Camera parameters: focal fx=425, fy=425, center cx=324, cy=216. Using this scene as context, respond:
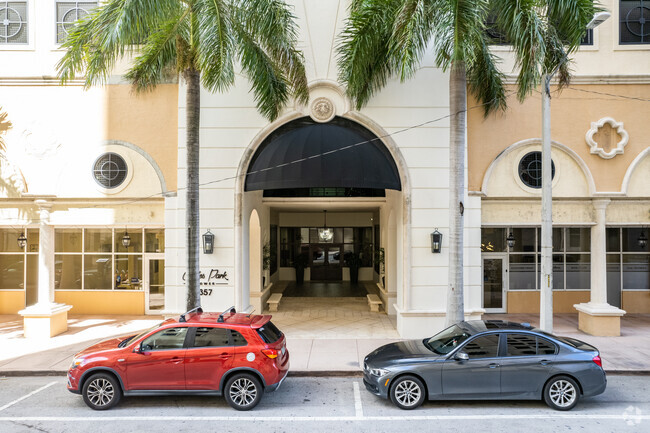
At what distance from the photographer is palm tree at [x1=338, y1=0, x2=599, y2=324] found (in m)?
8.91

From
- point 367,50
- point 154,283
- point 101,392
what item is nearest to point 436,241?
point 367,50

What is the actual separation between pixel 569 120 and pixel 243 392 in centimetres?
1183

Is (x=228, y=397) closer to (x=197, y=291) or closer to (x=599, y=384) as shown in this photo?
(x=197, y=291)

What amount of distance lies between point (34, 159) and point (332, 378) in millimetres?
10871

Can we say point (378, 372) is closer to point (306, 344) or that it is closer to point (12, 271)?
point (306, 344)

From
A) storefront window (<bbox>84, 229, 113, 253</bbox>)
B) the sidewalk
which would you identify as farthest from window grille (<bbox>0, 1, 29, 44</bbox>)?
the sidewalk

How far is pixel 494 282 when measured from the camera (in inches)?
602

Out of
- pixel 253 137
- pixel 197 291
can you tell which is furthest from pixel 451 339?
pixel 253 137

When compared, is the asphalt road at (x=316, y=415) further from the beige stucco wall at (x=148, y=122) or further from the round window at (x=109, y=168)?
the beige stucco wall at (x=148, y=122)

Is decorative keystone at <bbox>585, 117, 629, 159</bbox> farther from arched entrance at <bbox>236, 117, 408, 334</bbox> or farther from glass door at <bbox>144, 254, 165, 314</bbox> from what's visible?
glass door at <bbox>144, 254, 165, 314</bbox>

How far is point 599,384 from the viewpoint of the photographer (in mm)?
7500

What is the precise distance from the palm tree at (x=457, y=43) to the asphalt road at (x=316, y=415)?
2.94 meters

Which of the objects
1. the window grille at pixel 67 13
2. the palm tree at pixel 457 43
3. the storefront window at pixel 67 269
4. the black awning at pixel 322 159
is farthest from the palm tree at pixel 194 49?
the storefront window at pixel 67 269

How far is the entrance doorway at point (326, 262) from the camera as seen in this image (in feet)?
76.0
